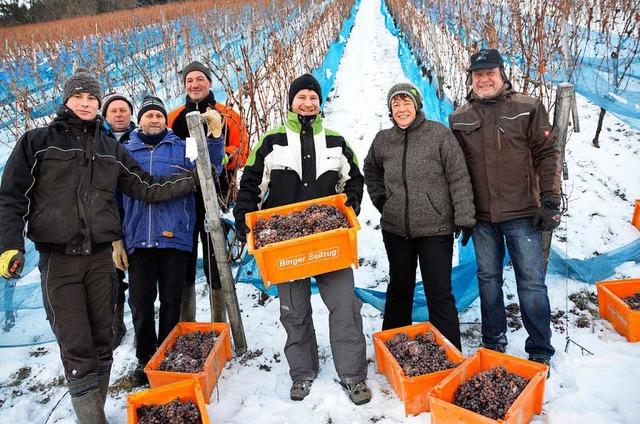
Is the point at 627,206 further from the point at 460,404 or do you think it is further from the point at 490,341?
the point at 460,404

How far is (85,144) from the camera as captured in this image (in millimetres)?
2225

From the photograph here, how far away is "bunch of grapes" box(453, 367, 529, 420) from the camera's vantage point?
203cm

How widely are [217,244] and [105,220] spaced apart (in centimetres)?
72

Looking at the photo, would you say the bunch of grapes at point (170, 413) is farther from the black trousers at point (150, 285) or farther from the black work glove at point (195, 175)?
the black work glove at point (195, 175)

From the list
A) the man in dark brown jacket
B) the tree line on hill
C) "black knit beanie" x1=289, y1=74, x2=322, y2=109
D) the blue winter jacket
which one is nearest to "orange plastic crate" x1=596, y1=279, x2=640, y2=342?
the man in dark brown jacket

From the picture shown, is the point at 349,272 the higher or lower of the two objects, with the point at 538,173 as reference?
lower

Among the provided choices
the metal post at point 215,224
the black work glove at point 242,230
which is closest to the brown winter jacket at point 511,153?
the black work glove at point 242,230

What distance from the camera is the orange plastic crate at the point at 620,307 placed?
2715 mm

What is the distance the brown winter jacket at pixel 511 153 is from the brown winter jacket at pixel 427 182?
5.4 inches

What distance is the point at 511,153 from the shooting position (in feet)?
8.00

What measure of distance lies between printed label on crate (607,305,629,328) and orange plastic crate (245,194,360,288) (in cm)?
195

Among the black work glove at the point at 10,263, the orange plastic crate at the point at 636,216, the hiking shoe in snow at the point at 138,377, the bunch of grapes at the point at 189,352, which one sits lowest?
the orange plastic crate at the point at 636,216

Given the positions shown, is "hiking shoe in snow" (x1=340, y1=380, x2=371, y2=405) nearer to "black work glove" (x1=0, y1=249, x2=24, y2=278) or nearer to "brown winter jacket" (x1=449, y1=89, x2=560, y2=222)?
"brown winter jacket" (x1=449, y1=89, x2=560, y2=222)

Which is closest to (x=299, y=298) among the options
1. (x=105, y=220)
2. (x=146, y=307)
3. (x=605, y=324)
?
(x=146, y=307)
